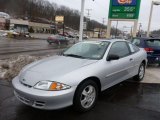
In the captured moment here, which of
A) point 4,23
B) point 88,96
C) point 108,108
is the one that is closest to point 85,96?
point 88,96

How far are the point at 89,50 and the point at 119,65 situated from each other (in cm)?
81

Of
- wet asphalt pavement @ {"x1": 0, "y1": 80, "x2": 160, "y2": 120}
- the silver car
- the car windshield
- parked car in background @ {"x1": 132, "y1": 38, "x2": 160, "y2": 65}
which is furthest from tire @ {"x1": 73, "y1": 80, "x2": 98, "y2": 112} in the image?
parked car in background @ {"x1": 132, "y1": 38, "x2": 160, "y2": 65}

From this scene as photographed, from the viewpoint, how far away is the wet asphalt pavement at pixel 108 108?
4.05m

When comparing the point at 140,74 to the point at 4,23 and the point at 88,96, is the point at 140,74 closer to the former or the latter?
the point at 88,96

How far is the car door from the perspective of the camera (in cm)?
489

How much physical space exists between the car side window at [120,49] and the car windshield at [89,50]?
0.66ft

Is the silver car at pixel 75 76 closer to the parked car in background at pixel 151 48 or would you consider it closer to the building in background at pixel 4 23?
the parked car in background at pixel 151 48

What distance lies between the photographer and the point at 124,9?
16.7 m

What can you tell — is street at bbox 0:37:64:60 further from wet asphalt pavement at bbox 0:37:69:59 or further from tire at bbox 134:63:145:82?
tire at bbox 134:63:145:82

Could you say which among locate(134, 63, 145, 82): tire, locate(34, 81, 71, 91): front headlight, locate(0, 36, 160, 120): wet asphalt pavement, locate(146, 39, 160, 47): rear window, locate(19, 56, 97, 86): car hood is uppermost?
locate(146, 39, 160, 47): rear window

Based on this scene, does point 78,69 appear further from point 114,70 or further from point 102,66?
point 114,70

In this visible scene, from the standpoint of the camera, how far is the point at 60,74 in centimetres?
399

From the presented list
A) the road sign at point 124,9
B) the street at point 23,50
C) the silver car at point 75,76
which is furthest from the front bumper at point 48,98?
the road sign at point 124,9

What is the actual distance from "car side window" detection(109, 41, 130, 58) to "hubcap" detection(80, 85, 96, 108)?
1176 millimetres
